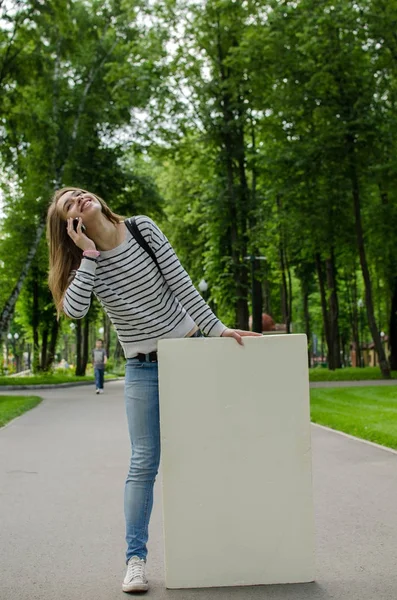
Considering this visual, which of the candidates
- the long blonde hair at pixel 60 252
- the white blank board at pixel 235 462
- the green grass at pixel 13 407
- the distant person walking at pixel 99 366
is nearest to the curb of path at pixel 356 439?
the green grass at pixel 13 407

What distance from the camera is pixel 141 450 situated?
4.20 m

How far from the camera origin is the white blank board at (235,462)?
4074mm

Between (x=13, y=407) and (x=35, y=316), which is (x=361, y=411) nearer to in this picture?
(x=13, y=407)

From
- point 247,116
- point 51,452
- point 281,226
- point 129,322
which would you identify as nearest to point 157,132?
point 247,116

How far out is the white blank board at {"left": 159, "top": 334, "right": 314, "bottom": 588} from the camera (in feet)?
13.4

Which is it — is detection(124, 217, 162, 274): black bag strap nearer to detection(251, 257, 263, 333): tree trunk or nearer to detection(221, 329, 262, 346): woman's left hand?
detection(221, 329, 262, 346): woman's left hand

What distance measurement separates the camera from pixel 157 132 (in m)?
31.1

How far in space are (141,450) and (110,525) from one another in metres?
1.79

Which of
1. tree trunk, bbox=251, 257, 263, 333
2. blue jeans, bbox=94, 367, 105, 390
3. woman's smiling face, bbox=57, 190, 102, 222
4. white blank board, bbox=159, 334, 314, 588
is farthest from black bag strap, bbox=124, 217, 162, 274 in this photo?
tree trunk, bbox=251, 257, 263, 333

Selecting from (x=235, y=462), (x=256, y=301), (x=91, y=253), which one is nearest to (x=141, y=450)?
(x=235, y=462)

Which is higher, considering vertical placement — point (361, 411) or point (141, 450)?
point (141, 450)

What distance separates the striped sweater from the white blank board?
0.16 metres

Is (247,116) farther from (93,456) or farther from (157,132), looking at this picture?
(93,456)

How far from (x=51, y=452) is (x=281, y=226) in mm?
19271
